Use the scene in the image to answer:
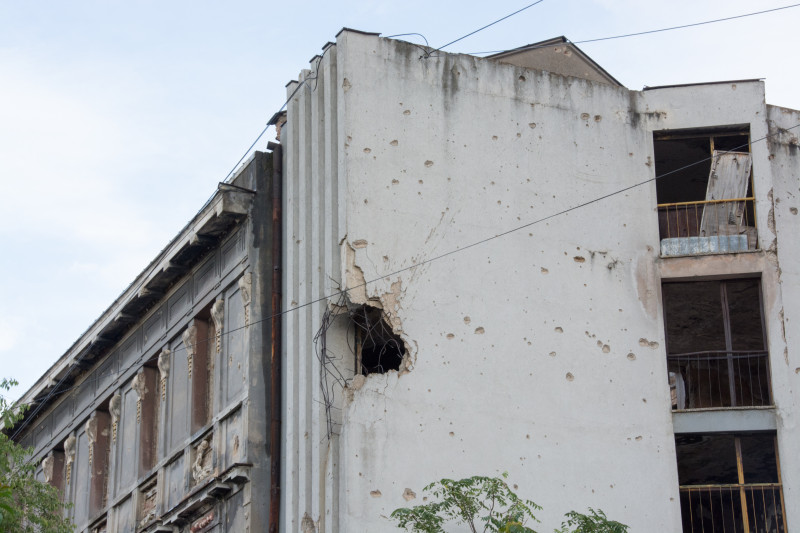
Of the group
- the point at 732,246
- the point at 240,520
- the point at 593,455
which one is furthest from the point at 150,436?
the point at 732,246

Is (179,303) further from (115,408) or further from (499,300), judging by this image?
(499,300)

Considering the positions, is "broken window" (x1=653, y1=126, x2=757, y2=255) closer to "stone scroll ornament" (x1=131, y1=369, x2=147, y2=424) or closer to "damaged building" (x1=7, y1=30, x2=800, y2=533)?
"damaged building" (x1=7, y1=30, x2=800, y2=533)

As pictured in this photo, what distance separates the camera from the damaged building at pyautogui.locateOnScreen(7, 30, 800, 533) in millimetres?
18203

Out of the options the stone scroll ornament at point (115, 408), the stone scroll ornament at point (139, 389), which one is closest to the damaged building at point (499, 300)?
the stone scroll ornament at point (139, 389)

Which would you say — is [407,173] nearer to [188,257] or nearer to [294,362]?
[294,362]

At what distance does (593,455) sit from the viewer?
1839 centimetres

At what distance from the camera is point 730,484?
18.8 metres

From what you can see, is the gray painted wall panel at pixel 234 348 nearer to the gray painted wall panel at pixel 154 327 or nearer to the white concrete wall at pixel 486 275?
the white concrete wall at pixel 486 275

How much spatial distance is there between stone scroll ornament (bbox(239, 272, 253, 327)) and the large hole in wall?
186 centimetres

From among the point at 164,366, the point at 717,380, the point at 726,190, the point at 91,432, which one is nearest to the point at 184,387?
the point at 164,366

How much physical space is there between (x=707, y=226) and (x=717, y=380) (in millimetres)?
2222

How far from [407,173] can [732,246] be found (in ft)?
15.6

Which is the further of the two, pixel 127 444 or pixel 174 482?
pixel 127 444

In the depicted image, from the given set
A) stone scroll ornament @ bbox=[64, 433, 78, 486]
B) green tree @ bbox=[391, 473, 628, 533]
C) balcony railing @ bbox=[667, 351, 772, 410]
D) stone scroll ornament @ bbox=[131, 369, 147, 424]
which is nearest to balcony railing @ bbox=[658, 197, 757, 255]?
balcony railing @ bbox=[667, 351, 772, 410]
